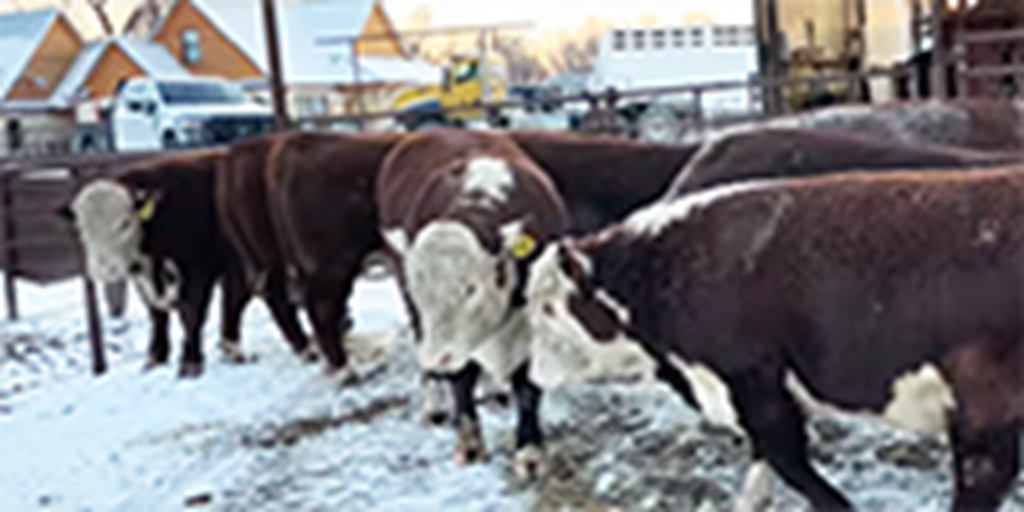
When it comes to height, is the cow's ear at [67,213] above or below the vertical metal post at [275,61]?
below

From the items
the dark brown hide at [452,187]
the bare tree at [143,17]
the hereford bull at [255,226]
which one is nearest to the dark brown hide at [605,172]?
the dark brown hide at [452,187]

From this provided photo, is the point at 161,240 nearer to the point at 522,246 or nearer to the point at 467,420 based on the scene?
the point at 467,420

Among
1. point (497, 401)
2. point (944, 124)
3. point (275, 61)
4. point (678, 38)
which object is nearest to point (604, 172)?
point (497, 401)

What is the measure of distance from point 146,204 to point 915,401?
5.29 m

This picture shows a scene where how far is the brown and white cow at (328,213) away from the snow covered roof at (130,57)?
112 feet

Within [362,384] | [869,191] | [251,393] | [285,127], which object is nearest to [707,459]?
[869,191]

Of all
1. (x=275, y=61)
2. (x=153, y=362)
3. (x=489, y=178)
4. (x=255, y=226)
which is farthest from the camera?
(x=275, y=61)

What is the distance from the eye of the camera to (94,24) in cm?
5491

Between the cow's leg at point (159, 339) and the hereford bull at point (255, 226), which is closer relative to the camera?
the hereford bull at point (255, 226)

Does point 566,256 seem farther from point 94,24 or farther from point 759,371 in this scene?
point 94,24

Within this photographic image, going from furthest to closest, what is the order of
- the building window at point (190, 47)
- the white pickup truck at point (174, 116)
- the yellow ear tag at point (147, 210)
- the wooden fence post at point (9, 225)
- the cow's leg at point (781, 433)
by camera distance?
the building window at point (190, 47)
the white pickup truck at point (174, 116)
the wooden fence post at point (9, 225)
the yellow ear tag at point (147, 210)
the cow's leg at point (781, 433)

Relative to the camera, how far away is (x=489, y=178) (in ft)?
15.3

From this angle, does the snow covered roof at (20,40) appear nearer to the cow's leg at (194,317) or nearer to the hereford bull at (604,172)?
the cow's leg at (194,317)

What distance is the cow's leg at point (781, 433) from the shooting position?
10.4ft
